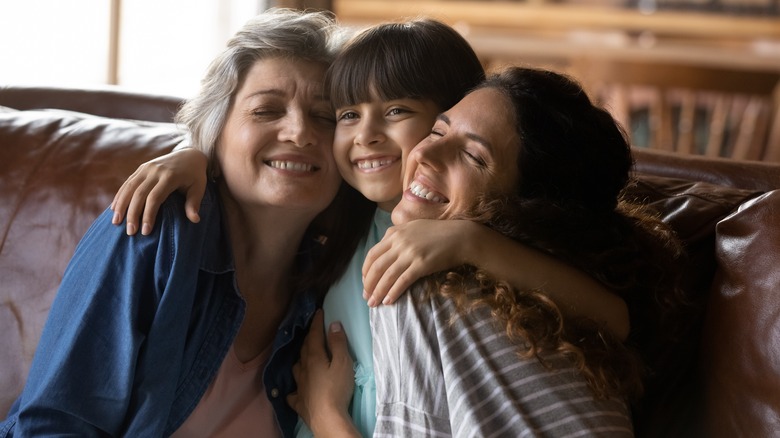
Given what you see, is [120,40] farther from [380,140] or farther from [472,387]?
[472,387]

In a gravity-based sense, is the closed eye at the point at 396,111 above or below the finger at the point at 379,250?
above

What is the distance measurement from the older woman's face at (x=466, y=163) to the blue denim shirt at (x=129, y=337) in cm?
39

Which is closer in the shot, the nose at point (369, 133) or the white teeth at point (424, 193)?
the white teeth at point (424, 193)

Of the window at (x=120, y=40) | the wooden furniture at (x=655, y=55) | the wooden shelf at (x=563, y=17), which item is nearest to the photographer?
the window at (x=120, y=40)

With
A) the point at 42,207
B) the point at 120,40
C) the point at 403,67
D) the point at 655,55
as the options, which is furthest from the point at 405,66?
the point at 655,55

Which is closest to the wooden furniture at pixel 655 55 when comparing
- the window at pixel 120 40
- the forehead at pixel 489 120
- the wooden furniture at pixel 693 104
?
the wooden furniture at pixel 693 104

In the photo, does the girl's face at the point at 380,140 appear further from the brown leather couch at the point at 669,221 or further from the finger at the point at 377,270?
the brown leather couch at the point at 669,221

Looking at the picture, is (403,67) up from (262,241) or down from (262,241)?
up

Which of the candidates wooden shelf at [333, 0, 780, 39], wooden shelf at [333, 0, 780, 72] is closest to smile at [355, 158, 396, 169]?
wooden shelf at [333, 0, 780, 72]

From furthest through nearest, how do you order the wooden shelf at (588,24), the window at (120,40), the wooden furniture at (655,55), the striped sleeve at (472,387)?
the wooden shelf at (588,24)
the wooden furniture at (655,55)
the window at (120,40)
the striped sleeve at (472,387)

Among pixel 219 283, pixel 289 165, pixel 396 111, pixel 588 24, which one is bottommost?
pixel 219 283

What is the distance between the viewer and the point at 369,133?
1.69 meters

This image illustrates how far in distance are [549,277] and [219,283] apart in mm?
631

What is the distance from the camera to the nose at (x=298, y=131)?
66.9 inches
